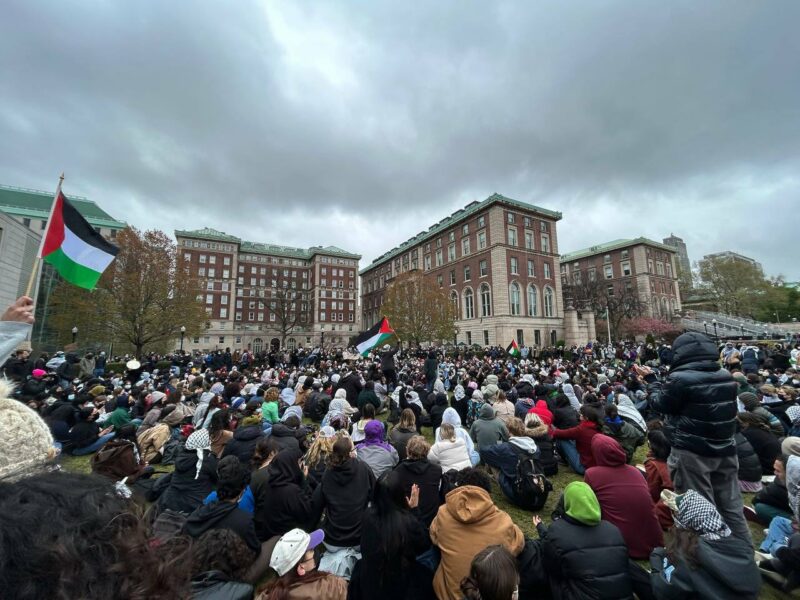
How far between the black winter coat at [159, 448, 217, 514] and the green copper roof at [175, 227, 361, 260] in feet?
243

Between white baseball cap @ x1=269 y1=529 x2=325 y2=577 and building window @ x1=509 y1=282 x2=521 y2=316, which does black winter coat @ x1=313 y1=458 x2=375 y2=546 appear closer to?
white baseball cap @ x1=269 y1=529 x2=325 y2=577

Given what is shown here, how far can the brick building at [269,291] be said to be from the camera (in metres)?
67.4

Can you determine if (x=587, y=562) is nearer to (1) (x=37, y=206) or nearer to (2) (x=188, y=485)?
(2) (x=188, y=485)

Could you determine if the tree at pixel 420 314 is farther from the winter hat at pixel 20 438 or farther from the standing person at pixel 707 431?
the winter hat at pixel 20 438

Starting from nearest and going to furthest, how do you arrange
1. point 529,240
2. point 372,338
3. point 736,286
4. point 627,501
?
1. point 627,501
2. point 372,338
3. point 529,240
4. point 736,286

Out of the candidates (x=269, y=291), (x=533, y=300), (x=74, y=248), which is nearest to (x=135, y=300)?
(x=74, y=248)

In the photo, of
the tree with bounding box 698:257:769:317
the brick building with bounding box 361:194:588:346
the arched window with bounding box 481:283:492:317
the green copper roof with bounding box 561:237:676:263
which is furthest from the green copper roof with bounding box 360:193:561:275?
the tree with bounding box 698:257:769:317

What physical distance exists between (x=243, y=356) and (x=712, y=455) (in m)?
26.2

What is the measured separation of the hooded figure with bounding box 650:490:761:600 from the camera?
2.49m

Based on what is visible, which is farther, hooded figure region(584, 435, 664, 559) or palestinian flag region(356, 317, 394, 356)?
palestinian flag region(356, 317, 394, 356)

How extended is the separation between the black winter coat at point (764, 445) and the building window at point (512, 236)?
4100 cm

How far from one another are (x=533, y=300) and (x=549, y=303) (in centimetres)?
270

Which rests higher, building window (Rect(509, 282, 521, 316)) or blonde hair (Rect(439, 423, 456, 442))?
building window (Rect(509, 282, 521, 316))

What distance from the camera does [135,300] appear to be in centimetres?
2473
